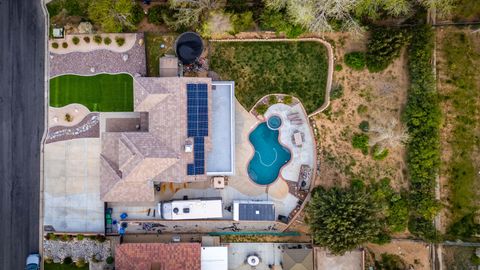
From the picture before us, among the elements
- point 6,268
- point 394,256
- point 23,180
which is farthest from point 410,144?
point 6,268

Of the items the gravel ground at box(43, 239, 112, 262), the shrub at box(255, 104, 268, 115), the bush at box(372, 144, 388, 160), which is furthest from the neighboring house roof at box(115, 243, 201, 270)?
the bush at box(372, 144, 388, 160)

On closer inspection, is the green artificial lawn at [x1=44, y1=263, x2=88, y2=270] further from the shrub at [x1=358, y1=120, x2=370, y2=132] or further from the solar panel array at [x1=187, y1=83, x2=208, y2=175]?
the shrub at [x1=358, y1=120, x2=370, y2=132]

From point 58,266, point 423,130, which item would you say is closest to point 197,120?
point 58,266

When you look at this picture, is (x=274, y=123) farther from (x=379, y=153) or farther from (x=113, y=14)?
(x=113, y=14)

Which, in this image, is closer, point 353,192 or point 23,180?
point 353,192

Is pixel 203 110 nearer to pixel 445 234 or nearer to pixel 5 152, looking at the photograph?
pixel 5 152

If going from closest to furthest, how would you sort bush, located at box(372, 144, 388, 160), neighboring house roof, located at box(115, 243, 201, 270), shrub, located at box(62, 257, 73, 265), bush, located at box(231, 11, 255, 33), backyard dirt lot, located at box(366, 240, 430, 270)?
neighboring house roof, located at box(115, 243, 201, 270)
bush, located at box(231, 11, 255, 33)
backyard dirt lot, located at box(366, 240, 430, 270)
bush, located at box(372, 144, 388, 160)
shrub, located at box(62, 257, 73, 265)
